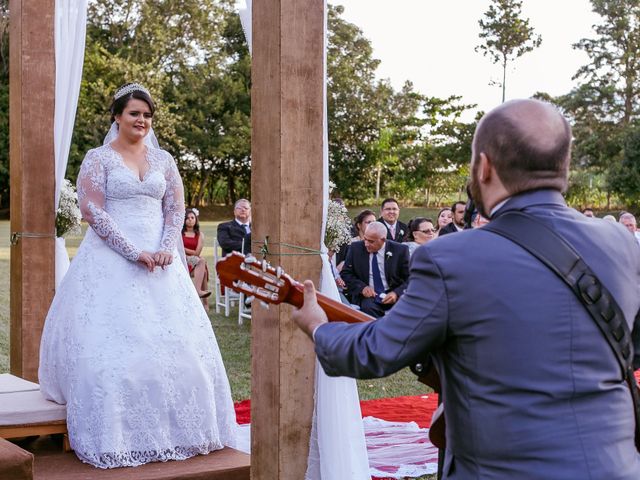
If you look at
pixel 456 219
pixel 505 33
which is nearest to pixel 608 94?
pixel 505 33

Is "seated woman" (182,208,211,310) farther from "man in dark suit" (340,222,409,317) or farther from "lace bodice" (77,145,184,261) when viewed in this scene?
"lace bodice" (77,145,184,261)

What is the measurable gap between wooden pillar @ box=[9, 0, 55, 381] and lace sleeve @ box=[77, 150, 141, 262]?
113cm

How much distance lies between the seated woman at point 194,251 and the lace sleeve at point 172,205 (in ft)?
24.1

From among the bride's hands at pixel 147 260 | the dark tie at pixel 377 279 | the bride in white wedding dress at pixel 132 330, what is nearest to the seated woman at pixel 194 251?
the dark tie at pixel 377 279

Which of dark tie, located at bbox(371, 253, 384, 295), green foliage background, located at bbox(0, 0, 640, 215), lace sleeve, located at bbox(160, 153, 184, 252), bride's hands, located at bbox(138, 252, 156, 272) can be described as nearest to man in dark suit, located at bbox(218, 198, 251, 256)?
dark tie, located at bbox(371, 253, 384, 295)

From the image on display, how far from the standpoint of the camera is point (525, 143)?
197cm

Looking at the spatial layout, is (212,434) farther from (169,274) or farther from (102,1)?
(102,1)

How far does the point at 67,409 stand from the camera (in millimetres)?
5055

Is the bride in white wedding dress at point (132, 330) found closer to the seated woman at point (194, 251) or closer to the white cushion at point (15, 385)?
the white cushion at point (15, 385)

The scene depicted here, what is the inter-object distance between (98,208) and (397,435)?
2.55 m

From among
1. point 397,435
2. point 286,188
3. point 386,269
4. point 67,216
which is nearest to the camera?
point 286,188

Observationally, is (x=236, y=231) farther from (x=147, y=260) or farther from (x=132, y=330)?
(x=132, y=330)

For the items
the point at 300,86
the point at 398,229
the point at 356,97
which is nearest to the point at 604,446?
the point at 300,86

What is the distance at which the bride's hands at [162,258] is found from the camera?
Result: 5262 mm
